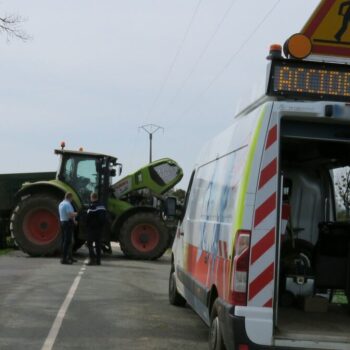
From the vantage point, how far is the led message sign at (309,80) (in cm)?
545

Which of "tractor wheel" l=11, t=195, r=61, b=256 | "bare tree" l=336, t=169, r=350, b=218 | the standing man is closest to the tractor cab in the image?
"tractor wheel" l=11, t=195, r=61, b=256

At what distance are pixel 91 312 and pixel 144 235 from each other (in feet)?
27.1

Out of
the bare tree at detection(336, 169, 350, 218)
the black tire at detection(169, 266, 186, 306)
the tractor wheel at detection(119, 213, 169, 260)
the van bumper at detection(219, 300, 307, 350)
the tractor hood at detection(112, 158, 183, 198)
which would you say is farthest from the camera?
the tractor hood at detection(112, 158, 183, 198)

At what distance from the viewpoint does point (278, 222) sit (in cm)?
522

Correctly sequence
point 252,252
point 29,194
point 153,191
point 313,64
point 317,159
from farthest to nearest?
point 153,191
point 29,194
point 317,159
point 313,64
point 252,252

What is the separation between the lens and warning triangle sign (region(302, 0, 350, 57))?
6383 mm

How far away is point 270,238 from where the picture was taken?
516cm

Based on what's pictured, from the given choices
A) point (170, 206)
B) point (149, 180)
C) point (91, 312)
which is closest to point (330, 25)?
point (170, 206)

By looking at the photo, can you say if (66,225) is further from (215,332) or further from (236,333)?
(236,333)

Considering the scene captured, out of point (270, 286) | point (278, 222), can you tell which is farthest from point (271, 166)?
point (270, 286)

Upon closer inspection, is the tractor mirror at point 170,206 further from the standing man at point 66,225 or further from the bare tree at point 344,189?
the standing man at point 66,225

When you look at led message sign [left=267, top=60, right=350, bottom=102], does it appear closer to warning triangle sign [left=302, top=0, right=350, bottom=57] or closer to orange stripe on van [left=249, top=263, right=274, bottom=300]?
warning triangle sign [left=302, top=0, right=350, bottom=57]

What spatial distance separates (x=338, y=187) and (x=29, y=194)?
418 inches

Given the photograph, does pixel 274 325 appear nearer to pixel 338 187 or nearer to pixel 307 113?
pixel 307 113
